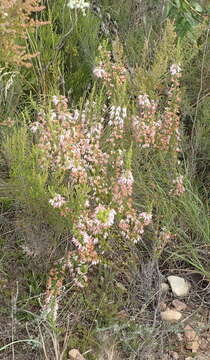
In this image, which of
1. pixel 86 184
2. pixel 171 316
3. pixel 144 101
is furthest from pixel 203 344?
pixel 144 101

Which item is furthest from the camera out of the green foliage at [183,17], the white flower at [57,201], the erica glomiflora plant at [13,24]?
the green foliage at [183,17]

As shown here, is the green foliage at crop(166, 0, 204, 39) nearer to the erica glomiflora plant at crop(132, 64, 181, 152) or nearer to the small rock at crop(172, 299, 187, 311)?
the erica glomiflora plant at crop(132, 64, 181, 152)

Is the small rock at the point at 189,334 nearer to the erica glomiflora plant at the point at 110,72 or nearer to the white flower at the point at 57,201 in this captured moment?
the white flower at the point at 57,201

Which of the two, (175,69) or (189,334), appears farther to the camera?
(175,69)

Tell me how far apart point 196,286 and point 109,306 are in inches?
20.7

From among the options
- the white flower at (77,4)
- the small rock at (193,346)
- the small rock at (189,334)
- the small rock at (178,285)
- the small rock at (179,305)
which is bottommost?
the small rock at (193,346)

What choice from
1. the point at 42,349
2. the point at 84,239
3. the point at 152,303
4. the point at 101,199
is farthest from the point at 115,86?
the point at 42,349

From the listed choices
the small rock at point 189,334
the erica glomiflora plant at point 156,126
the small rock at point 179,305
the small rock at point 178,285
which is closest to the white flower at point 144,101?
the erica glomiflora plant at point 156,126

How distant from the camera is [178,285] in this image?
107 inches

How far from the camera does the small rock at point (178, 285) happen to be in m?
2.71

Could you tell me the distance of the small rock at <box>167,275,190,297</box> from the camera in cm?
271

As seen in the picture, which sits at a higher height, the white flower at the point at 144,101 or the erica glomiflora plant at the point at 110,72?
the erica glomiflora plant at the point at 110,72

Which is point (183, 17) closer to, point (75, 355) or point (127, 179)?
point (127, 179)

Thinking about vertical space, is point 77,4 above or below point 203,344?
above
